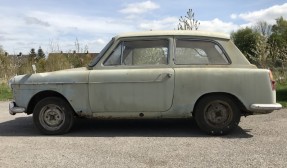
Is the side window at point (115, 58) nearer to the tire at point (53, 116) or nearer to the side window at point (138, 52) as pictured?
the side window at point (138, 52)

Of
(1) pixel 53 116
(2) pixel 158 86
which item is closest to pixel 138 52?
(2) pixel 158 86

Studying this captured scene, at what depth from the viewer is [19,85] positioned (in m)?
7.57

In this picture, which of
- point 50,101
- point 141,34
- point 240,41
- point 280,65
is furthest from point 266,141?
point 240,41

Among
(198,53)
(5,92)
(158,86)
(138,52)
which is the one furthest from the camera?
(5,92)

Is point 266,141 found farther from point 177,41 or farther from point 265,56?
point 265,56

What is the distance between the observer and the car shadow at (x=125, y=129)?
24.1 ft

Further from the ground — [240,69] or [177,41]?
[177,41]

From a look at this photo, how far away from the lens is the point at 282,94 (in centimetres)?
1190

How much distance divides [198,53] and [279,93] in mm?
5597

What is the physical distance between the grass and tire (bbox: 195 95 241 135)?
12.0 ft

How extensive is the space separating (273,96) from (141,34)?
96.1 inches

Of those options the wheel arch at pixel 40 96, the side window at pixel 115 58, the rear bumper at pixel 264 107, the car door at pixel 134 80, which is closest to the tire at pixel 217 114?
the rear bumper at pixel 264 107

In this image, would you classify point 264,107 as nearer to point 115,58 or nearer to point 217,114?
point 217,114

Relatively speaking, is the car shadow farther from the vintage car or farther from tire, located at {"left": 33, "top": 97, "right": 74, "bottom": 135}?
the vintage car
